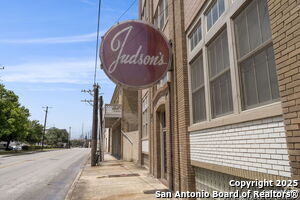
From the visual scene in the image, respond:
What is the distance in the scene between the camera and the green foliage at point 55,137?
A: 374 ft

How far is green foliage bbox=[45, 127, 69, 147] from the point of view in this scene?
114 m

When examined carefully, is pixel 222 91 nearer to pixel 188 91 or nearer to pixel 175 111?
pixel 188 91

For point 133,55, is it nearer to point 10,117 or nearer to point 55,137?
point 10,117

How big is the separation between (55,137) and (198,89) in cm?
12139

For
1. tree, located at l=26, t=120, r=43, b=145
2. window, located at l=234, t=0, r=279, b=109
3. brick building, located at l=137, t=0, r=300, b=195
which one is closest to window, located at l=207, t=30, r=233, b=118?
brick building, located at l=137, t=0, r=300, b=195

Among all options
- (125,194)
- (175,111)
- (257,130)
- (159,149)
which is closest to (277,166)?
(257,130)

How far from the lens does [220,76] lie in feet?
16.7

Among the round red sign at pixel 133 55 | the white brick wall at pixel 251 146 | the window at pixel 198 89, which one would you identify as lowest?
the white brick wall at pixel 251 146

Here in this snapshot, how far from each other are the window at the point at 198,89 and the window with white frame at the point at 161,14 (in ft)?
14.1

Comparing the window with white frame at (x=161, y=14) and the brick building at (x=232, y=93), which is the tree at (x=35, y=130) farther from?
the brick building at (x=232, y=93)

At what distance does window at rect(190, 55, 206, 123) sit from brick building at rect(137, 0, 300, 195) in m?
0.02

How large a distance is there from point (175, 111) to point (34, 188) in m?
6.49

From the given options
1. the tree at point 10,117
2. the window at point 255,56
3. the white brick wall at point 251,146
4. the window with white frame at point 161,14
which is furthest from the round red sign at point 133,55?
the tree at point 10,117

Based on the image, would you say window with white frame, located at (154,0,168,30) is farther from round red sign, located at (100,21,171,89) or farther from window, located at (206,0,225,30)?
window, located at (206,0,225,30)
